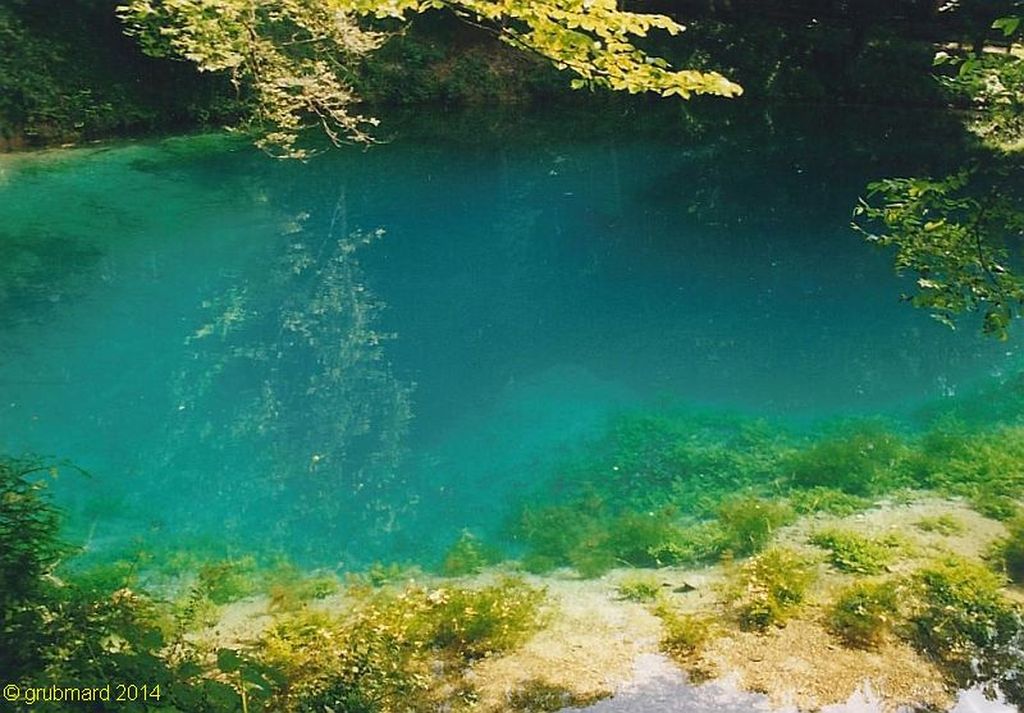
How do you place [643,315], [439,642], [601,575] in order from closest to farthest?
[439,642], [601,575], [643,315]

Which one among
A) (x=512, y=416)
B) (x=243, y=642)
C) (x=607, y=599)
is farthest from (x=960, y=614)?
(x=512, y=416)

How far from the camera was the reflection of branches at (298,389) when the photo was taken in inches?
303

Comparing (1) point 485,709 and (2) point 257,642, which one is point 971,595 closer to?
(1) point 485,709

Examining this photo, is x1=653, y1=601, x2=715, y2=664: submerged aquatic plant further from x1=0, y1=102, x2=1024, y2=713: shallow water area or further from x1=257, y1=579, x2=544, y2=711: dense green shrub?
x1=257, y1=579, x2=544, y2=711: dense green shrub

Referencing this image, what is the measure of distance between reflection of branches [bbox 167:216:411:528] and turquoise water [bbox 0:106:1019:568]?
0.12 ft

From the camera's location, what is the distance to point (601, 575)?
6023mm

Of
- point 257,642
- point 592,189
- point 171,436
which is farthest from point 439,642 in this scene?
point 592,189

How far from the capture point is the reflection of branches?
25.3ft

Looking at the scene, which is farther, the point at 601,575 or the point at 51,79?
the point at 51,79

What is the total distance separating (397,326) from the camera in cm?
1061

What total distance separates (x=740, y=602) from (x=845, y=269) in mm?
8972

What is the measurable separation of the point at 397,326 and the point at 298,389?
6.34ft

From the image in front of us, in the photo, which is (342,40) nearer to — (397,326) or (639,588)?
(397,326)

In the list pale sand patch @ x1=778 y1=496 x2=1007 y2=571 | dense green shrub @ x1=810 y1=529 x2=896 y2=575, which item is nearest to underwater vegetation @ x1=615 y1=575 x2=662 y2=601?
pale sand patch @ x1=778 y1=496 x2=1007 y2=571
